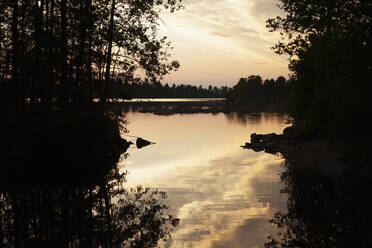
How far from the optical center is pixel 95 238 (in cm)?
1054

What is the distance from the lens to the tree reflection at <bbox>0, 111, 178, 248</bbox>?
10.5 m

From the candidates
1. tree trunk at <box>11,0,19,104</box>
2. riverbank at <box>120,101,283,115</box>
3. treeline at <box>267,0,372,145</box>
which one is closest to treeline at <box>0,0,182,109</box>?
tree trunk at <box>11,0,19,104</box>

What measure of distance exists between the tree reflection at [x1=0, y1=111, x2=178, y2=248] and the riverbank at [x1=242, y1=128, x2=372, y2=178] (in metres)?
10.9

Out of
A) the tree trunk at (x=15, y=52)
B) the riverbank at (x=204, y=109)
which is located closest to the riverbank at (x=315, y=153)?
the tree trunk at (x=15, y=52)

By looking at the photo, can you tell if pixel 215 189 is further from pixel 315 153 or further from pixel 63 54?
pixel 63 54

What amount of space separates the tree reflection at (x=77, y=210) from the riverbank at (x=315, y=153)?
10870mm

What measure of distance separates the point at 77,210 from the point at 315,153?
19.2 metres

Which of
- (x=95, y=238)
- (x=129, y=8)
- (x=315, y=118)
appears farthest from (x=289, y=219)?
(x=129, y=8)

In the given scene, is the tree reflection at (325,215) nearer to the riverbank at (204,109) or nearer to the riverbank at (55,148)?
the riverbank at (55,148)

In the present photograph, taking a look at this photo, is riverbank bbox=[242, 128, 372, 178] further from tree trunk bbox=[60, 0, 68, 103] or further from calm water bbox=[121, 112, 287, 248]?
tree trunk bbox=[60, 0, 68, 103]

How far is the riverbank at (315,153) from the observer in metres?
19.9

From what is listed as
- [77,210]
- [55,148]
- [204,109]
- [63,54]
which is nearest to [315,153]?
[55,148]

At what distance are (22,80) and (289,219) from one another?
19246 mm

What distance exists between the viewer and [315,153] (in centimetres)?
2631
